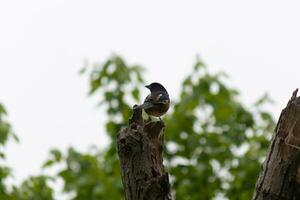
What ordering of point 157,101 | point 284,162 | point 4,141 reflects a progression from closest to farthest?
point 284,162, point 157,101, point 4,141

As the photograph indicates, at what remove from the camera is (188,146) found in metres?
15.8

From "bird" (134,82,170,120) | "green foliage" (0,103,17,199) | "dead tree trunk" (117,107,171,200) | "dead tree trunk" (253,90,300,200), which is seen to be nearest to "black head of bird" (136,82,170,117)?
"bird" (134,82,170,120)

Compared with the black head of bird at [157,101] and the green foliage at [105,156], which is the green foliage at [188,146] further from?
the black head of bird at [157,101]

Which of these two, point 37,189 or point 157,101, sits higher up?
point 37,189

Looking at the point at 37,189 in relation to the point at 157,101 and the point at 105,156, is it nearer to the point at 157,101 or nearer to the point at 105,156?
the point at 105,156

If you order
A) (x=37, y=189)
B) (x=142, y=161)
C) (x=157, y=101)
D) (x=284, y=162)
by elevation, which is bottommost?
(x=284, y=162)

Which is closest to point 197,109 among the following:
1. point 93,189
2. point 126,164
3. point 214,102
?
point 214,102

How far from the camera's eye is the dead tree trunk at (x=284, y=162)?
6570 millimetres

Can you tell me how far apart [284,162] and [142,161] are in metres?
1.01

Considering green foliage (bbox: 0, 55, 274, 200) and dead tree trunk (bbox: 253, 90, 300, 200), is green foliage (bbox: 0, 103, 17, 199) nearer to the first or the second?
green foliage (bbox: 0, 55, 274, 200)

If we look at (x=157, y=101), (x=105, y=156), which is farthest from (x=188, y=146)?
(x=157, y=101)

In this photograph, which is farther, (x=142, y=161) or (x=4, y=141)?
(x=4, y=141)

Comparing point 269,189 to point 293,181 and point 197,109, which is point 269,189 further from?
point 197,109

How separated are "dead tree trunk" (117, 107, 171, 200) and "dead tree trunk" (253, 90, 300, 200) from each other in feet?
2.33
